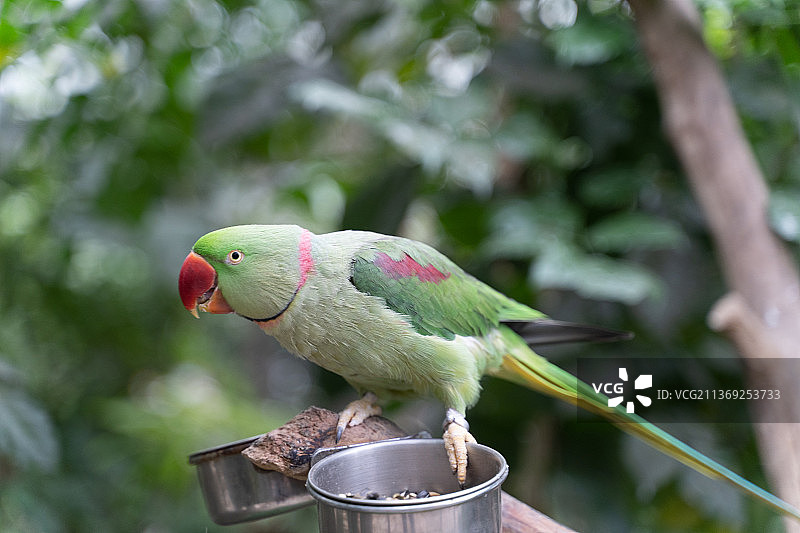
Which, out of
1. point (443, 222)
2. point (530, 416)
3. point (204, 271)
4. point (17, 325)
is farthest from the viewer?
point (17, 325)

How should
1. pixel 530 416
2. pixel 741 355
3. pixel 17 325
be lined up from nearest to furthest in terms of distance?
pixel 741 355
pixel 530 416
pixel 17 325

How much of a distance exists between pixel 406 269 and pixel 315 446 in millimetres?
281

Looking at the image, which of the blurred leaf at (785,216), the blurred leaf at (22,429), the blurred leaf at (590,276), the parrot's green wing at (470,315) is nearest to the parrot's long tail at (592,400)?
the parrot's green wing at (470,315)

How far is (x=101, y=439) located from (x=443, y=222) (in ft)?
4.32

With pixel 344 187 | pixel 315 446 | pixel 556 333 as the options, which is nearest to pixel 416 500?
pixel 315 446

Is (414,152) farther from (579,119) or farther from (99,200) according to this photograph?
(99,200)

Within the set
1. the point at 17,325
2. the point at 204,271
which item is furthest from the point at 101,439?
the point at 204,271

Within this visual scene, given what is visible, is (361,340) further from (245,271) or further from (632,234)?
(632,234)

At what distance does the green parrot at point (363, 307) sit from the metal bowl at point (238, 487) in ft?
0.44

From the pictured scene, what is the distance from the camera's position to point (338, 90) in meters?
1.42

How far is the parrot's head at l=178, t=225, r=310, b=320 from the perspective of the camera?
818 mm

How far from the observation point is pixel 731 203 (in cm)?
135

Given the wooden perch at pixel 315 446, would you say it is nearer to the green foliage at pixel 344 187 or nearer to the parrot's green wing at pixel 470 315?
the parrot's green wing at pixel 470 315

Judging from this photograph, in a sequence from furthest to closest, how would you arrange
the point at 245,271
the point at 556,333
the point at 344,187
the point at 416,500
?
1. the point at 344,187
2. the point at 556,333
3. the point at 245,271
4. the point at 416,500
